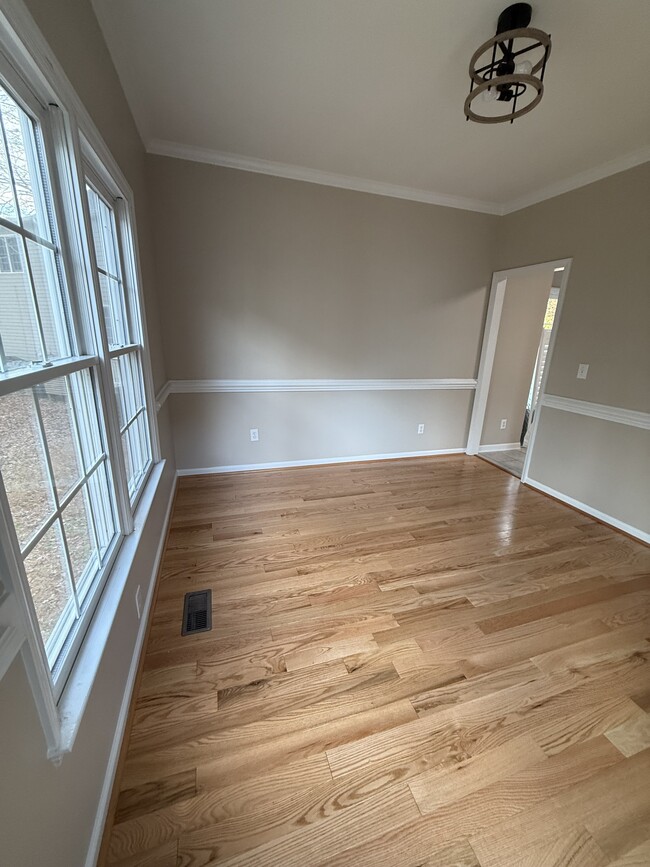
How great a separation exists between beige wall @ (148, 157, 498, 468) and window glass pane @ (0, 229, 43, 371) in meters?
2.11

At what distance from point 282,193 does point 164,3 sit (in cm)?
151

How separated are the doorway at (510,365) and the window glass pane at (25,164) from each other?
3707 millimetres

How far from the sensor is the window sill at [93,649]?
0.79 meters

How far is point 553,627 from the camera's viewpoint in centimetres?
172

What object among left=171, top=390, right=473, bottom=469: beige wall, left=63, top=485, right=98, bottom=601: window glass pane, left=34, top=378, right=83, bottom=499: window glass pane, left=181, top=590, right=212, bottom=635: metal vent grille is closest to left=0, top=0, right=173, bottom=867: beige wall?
left=63, top=485, right=98, bottom=601: window glass pane

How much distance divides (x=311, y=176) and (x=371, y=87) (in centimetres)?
112

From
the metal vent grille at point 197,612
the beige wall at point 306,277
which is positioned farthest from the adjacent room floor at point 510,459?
the metal vent grille at point 197,612

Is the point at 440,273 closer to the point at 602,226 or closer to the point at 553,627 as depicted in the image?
the point at 602,226

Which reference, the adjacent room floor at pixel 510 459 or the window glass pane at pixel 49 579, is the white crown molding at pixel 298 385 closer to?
the adjacent room floor at pixel 510 459

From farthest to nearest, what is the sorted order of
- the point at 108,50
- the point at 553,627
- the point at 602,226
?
the point at 602,226, the point at 553,627, the point at 108,50

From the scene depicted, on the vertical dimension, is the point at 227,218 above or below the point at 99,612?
above

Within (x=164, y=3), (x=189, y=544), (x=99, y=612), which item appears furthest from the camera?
(x=189, y=544)

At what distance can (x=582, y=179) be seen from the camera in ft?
8.79

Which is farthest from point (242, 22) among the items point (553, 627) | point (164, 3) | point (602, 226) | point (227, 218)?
point (553, 627)
